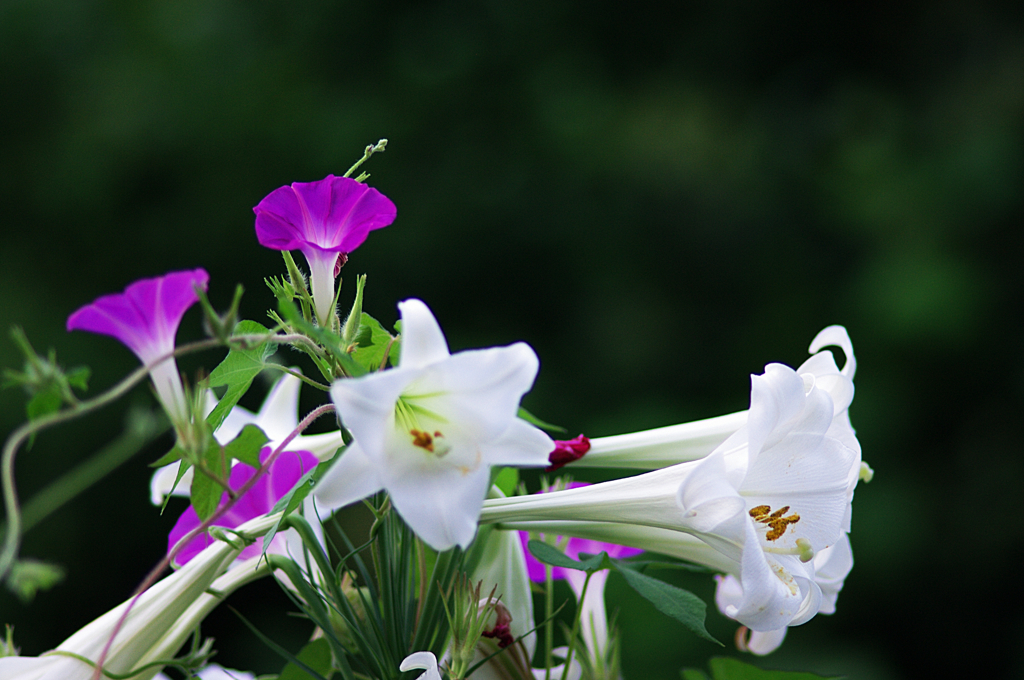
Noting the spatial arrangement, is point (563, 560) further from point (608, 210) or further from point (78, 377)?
point (608, 210)

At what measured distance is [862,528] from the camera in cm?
270

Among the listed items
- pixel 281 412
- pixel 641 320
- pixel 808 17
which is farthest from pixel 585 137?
pixel 281 412

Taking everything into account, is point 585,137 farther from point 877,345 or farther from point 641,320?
point 877,345

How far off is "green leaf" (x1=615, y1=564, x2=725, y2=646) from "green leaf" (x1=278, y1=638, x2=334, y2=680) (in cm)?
17

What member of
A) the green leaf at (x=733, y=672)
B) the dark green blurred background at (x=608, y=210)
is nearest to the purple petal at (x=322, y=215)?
the green leaf at (x=733, y=672)

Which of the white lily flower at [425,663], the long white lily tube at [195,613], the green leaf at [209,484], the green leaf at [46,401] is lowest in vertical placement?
the long white lily tube at [195,613]

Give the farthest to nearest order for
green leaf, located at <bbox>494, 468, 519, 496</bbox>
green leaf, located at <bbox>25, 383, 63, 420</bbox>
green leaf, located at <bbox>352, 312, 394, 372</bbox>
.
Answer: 1. green leaf, located at <bbox>494, 468, 519, 496</bbox>
2. green leaf, located at <bbox>352, 312, 394, 372</bbox>
3. green leaf, located at <bbox>25, 383, 63, 420</bbox>

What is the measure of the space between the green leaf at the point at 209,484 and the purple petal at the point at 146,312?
5 cm

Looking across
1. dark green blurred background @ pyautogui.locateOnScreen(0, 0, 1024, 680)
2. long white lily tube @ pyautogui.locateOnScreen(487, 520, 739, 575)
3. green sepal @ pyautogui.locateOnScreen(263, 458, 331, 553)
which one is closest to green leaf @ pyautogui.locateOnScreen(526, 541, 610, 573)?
long white lily tube @ pyautogui.locateOnScreen(487, 520, 739, 575)

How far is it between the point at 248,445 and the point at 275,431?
0.63ft

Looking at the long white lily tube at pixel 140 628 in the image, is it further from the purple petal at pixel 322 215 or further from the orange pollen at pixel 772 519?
the orange pollen at pixel 772 519

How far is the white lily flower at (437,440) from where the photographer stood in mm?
329

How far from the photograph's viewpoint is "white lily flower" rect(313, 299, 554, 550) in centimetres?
33

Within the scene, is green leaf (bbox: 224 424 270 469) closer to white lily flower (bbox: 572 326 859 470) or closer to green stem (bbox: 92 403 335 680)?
green stem (bbox: 92 403 335 680)
